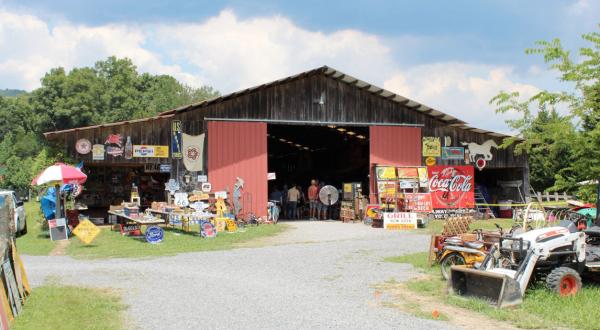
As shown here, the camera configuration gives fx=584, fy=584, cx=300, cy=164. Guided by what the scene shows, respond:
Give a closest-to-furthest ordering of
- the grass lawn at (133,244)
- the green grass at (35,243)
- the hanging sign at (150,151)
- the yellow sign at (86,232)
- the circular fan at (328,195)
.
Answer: the grass lawn at (133,244) → the green grass at (35,243) → the yellow sign at (86,232) → the hanging sign at (150,151) → the circular fan at (328,195)

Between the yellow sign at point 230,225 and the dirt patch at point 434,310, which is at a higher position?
→ the yellow sign at point 230,225

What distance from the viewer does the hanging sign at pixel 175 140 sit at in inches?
852

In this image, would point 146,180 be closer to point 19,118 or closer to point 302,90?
point 302,90

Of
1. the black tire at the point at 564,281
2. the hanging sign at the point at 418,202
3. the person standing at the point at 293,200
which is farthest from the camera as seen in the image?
the person standing at the point at 293,200

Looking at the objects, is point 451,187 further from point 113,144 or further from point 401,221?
point 113,144

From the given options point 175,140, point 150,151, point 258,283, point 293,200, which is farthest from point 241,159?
point 258,283

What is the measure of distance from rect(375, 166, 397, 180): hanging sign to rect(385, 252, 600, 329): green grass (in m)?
14.5

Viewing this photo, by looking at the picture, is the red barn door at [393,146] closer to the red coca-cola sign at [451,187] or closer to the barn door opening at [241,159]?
the red coca-cola sign at [451,187]

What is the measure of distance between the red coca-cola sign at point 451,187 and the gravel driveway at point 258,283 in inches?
358

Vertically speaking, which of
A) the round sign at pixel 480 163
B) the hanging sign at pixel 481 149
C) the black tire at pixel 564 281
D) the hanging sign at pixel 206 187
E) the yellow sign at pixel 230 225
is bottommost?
the black tire at pixel 564 281

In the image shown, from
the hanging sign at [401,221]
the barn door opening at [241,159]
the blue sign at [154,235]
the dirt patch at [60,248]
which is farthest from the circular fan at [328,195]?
the dirt patch at [60,248]

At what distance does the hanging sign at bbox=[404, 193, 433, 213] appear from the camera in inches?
894

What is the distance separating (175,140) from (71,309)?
14.2 metres

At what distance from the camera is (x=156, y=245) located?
15.8 metres
